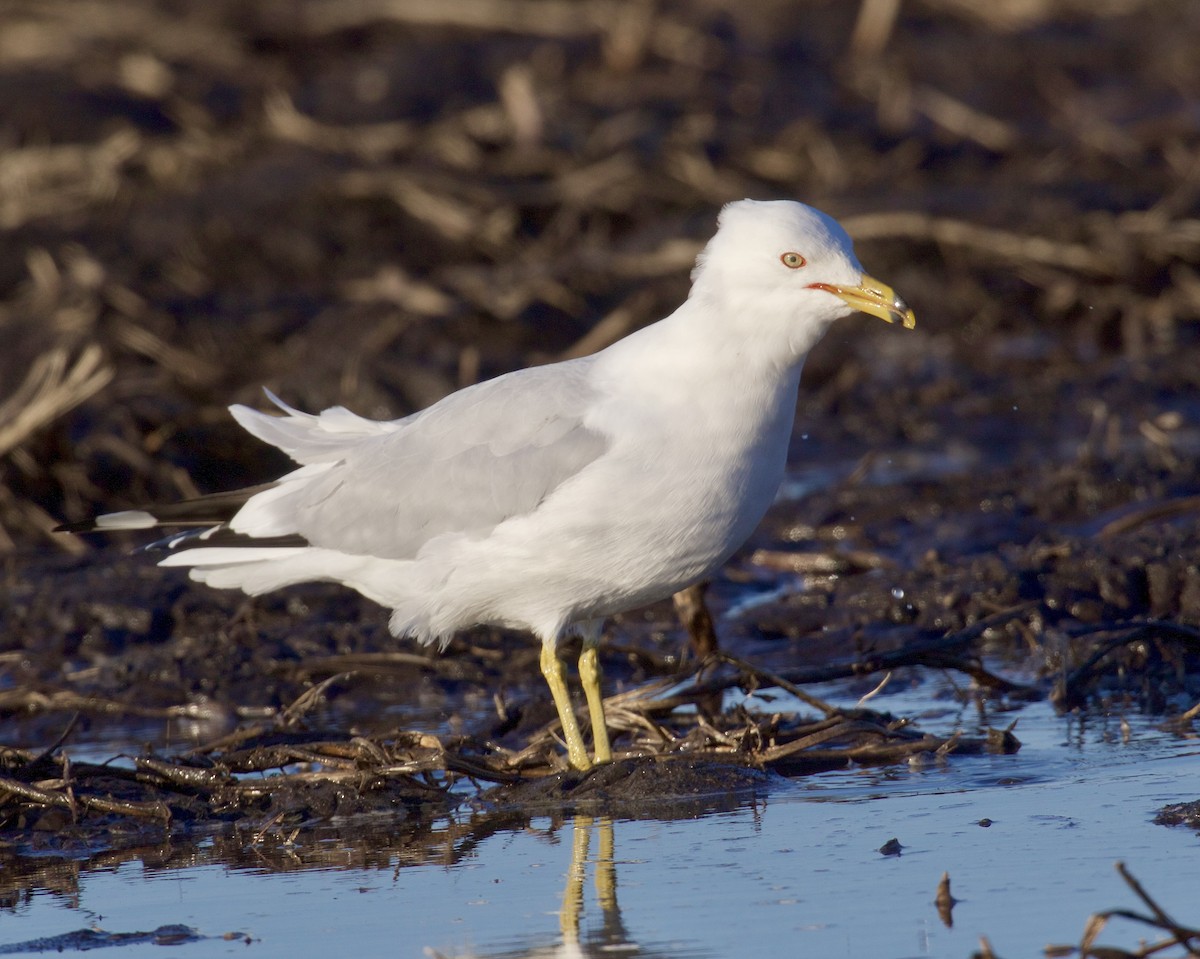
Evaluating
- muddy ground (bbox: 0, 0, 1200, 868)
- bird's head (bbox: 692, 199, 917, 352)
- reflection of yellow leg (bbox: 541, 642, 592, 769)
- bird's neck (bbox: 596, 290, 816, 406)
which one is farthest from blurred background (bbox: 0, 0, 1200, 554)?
bird's head (bbox: 692, 199, 917, 352)

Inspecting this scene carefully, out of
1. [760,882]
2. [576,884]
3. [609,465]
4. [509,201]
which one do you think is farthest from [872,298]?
[509,201]

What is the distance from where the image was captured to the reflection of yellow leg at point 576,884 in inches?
155

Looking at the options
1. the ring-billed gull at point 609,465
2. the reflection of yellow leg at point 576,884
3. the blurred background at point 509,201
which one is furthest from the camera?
the blurred background at point 509,201

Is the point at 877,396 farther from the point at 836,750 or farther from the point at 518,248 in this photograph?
the point at 836,750

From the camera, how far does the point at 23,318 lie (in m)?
10.2

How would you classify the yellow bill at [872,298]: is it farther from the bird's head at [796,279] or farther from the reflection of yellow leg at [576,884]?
the reflection of yellow leg at [576,884]

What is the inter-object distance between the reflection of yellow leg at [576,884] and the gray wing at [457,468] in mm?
921

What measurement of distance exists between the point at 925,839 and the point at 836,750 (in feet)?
2.80

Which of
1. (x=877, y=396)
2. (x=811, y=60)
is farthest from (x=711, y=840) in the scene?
(x=811, y=60)

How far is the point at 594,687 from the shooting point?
5.50 m

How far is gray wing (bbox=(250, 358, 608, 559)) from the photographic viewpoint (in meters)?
5.19

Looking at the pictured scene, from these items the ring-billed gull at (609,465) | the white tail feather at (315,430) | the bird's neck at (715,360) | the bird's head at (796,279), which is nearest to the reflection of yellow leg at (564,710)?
the ring-billed gull at (609,465)

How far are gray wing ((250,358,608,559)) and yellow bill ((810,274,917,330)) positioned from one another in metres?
0.73

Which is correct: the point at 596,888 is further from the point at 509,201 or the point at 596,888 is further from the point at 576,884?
the point at 509,201
